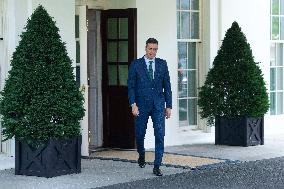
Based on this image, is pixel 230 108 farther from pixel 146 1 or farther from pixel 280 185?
pixel 280 185

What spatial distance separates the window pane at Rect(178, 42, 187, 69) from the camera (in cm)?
1460

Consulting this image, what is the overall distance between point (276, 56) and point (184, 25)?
289cm

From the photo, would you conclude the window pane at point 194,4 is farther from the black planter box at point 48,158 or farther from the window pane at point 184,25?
the black planter box at point 48,158

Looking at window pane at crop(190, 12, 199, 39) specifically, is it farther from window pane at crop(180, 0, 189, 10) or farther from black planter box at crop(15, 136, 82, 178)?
black planter box at crop(15, 136, 82, 178)

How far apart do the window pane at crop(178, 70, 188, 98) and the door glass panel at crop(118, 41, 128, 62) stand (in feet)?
4.95

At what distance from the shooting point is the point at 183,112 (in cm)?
1473

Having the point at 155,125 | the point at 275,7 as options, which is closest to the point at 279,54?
the point at 275,7

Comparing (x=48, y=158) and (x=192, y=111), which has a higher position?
(x=192, y=111)

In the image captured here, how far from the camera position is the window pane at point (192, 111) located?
1488cm

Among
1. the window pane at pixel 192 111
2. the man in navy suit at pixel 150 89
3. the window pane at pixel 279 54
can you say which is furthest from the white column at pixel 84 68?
the window pane at pixel 279 54

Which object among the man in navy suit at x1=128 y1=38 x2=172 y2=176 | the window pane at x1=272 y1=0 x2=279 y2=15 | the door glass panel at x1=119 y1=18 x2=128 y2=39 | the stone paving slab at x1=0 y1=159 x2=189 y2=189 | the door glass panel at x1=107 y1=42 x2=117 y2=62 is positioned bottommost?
the stone paving slab at x1=0 y1=159 x2=189 y2=189

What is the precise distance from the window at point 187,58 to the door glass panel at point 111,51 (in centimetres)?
146

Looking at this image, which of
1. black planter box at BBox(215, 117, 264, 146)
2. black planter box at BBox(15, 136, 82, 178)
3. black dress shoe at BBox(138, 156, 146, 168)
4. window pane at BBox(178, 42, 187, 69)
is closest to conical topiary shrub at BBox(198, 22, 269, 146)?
black planter box at BBox(215, 117, 264, 146)

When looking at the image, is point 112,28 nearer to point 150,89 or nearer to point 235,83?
point 235,83
